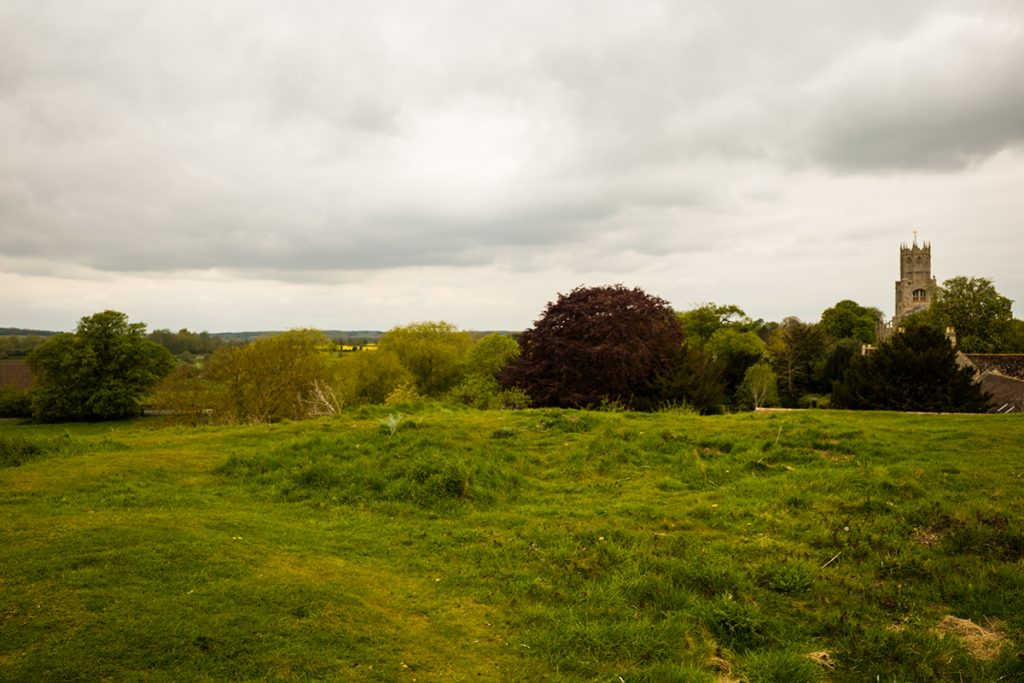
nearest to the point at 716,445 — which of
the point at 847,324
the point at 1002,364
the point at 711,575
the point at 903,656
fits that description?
the point at 711,575

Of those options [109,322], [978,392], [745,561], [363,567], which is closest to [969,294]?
[978,392]

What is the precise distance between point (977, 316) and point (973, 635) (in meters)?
59.5

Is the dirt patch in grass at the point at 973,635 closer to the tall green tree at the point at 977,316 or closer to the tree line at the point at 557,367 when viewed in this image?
the tree line at the point at 557,367

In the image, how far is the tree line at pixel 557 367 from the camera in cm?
2350

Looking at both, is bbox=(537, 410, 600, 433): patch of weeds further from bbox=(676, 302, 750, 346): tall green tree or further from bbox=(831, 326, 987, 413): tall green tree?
bbox=(676, 302, 750, 346): tall green tree

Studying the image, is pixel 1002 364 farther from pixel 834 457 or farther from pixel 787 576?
pixel 787 576

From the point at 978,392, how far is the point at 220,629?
2585cm

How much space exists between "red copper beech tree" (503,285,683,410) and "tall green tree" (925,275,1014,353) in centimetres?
3933

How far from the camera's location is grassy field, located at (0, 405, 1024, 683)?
480 cm

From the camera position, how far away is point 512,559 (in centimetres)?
707

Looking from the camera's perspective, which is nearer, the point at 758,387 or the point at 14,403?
the point at 14,403

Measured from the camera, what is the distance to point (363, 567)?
657 cm

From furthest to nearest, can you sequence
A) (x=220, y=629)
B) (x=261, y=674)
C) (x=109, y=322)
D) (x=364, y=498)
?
1. (x=109, y=322)
2. (x=364, y=498)
3. (x=220, y=629)
4. (x=261, y=674)

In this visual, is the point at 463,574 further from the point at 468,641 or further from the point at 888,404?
the point at 888,404
